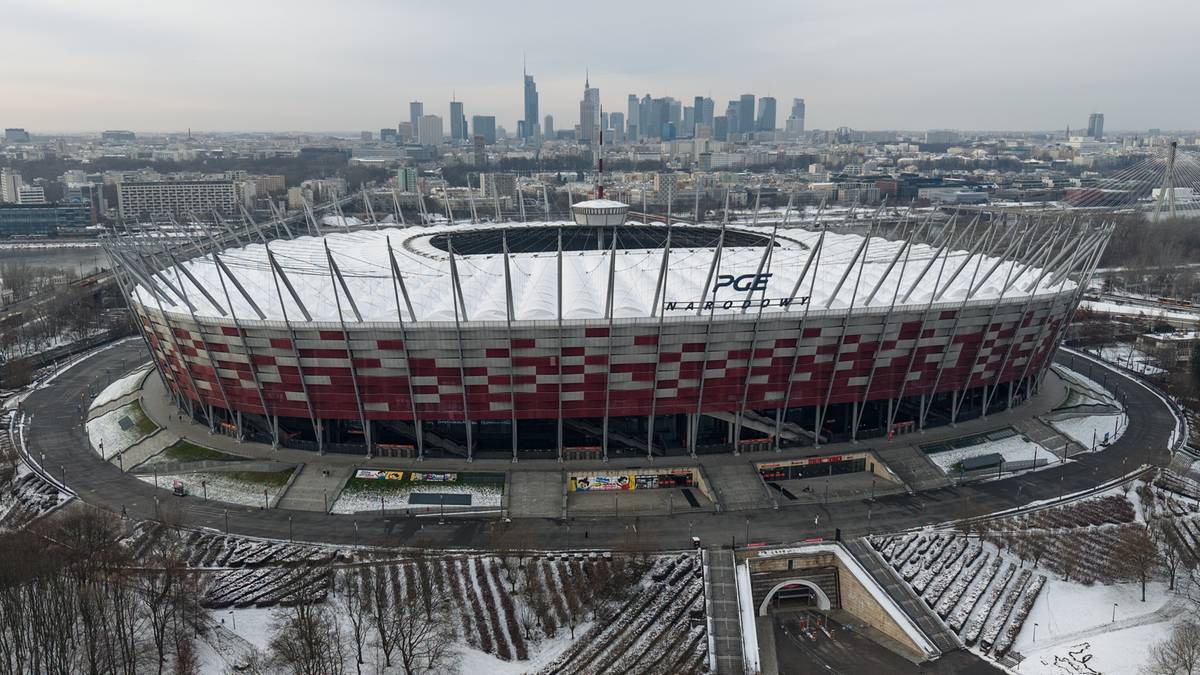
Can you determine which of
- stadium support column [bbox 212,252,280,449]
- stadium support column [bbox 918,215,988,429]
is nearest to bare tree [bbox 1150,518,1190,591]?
stadium support column [bbox 918,215,988,429]

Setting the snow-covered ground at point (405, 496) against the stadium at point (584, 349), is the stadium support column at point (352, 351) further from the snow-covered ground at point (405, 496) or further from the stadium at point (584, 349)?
the snow-covered ground at point (405, 496)

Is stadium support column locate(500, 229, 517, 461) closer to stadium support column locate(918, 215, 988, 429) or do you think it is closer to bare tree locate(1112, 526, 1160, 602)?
stadium support column locate(918, 215, 988, 429)

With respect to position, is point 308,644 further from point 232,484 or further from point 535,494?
point 232,484

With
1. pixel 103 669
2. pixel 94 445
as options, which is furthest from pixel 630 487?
pixel 94 445

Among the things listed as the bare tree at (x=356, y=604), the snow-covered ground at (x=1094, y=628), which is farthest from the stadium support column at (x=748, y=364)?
the bare tree at (x=356, y=604)

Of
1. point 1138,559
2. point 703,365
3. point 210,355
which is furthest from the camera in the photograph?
point 210,355

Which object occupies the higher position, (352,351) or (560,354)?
(352,351)

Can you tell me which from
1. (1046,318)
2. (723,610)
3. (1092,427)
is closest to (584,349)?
(723,610)
